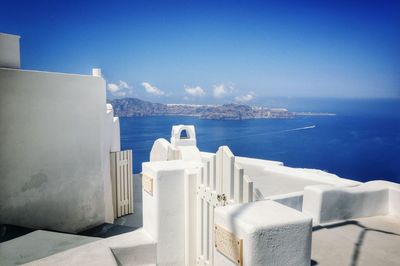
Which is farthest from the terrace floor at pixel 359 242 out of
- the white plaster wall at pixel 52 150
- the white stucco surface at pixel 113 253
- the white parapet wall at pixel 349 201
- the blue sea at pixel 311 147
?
the blue sea at pixel 311 147

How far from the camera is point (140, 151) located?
235ft

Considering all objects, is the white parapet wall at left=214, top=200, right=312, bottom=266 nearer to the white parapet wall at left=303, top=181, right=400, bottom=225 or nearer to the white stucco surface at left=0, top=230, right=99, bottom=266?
the white parapet wall at left=303, top=181, right=400, bottom=225

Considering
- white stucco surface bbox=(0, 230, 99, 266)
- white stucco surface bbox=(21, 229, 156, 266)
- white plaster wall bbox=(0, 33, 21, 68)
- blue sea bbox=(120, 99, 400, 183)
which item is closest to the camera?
white stucco surface bbox=(21, 229, 156, 266)

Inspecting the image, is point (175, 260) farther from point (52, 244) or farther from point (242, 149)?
point (242, 149)

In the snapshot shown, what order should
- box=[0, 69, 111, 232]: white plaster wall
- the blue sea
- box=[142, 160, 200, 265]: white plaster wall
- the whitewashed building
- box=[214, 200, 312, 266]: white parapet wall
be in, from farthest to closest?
the blue sea < box=[0, 69, 111, 232]: white plaster wall < box=[142, 160, 200, 265]: white plaster wall < the whitewashed building < box=[214, 200, 312, 266]: white parapet wall

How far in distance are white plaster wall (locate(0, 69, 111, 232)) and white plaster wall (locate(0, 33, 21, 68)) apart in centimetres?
72

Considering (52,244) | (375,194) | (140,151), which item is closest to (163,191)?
(52,244)

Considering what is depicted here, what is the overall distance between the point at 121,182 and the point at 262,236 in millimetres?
9649

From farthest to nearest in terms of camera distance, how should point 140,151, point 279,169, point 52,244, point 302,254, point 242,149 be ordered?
point 242,149 → point 140,151 → point 279,169 → point 52,244 → point 302,254

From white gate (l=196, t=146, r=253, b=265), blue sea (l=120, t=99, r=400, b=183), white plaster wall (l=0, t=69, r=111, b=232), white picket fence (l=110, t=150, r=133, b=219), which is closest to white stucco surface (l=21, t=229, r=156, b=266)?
Answer: white gate (l=196, t=146, r=253, b=265)

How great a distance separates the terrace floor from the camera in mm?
4328

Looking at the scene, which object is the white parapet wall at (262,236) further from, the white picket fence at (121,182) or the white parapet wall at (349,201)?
the white picket fence at (121,182)

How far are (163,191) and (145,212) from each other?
24.0 inches

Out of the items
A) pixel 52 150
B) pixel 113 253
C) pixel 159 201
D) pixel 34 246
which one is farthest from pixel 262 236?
pixel 52 150
